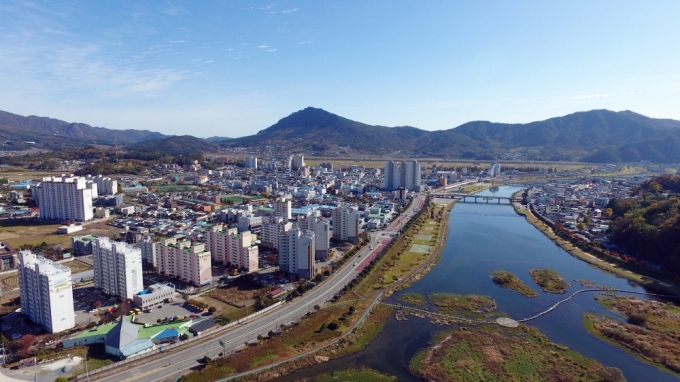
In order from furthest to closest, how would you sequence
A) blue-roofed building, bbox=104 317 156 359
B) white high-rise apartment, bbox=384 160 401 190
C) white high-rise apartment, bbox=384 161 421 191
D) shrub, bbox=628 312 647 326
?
white high-rise apartment, bbox=384 160 401 190, white high-rise apartment, bbox=384 161 421 191, shrub, bbox=628 312 647 326, blue-roofed building, bbox=104 317 156 359

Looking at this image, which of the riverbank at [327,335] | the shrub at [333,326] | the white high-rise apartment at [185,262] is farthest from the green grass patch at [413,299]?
the white high-rise apartment at [185,262]

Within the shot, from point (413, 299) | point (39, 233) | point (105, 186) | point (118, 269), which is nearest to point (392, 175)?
point (105, 186)

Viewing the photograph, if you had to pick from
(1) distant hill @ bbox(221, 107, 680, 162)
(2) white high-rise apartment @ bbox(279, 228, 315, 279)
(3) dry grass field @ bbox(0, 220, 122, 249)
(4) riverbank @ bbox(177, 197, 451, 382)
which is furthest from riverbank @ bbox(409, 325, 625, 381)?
(1) distant hill @ bbox(221, 107, 680, 162)

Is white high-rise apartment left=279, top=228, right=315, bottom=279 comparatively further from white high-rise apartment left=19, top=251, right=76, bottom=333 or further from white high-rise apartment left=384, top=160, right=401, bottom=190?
white high-rise apartment left=384, top=160, right=401, bottom=190

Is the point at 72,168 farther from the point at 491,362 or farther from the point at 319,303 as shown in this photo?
the point at 491,362

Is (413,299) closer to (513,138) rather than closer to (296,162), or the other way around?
(296,162)

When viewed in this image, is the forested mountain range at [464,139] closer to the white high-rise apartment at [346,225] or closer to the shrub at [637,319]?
the white high-rise apartment at [346,225]

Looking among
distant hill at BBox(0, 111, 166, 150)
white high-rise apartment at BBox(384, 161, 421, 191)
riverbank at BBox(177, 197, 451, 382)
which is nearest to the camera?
riverbank at BBox(177, 197, 451, 382)
